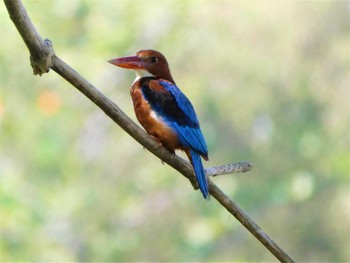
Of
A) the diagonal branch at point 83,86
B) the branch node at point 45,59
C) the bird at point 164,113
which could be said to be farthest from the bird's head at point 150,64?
the branch node at point 45,59

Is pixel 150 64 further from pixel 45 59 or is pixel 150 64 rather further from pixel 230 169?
pixel 45 59

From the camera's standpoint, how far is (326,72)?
25.2 ft

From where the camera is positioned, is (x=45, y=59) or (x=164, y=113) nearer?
(x=45, y=59)

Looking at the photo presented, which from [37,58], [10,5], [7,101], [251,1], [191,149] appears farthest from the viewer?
[251,1]

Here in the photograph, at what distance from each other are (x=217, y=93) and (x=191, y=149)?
4993 millimetres

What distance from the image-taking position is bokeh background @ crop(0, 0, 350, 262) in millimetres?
6773

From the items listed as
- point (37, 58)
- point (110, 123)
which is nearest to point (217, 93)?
point (110, 123)

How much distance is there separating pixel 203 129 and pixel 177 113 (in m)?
4.60

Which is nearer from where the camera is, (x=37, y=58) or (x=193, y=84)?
(x=37, y=58)

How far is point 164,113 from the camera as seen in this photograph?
98.7 inches

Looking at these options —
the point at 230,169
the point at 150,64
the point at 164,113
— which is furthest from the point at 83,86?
the point at 150,64

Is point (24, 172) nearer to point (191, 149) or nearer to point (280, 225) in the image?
point (280, 225)

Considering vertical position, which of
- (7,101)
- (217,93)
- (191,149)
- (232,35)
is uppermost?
(232,35)

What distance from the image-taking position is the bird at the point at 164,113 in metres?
2.41
